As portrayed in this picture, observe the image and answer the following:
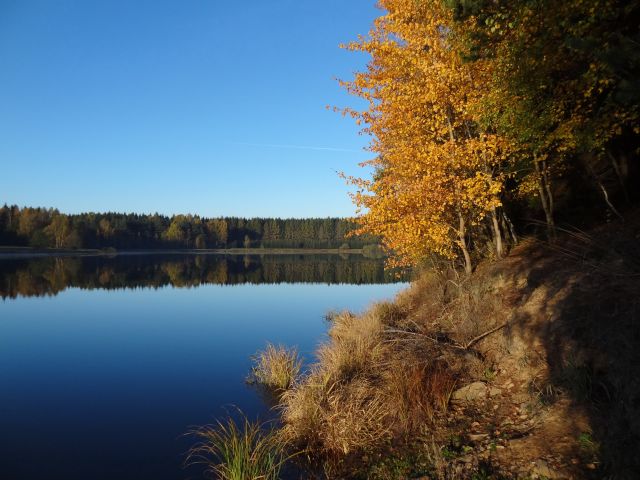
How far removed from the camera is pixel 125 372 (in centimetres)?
1599

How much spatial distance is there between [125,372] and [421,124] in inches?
548

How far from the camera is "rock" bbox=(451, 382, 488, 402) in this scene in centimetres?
908

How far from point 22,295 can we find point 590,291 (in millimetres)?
41281

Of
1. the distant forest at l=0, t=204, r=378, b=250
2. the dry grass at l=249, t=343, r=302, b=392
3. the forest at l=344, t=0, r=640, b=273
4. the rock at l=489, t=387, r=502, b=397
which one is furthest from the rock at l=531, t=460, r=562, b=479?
the distant forest at l=0, t=204, r=378, b=250

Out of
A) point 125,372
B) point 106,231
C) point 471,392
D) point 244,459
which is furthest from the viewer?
point 106,231

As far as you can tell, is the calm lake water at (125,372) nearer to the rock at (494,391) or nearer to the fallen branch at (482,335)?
the fallen branch at (482,335)

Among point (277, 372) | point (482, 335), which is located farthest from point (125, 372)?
point (482, 335)

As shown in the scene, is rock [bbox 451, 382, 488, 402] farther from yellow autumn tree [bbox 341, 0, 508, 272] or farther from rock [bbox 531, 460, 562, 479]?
yellow autumn tree [bbox 341, 0, 508, 272]

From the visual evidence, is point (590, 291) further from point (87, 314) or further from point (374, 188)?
point (87, 314)

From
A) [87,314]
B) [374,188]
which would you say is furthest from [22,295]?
[374,188]

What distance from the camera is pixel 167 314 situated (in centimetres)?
2911

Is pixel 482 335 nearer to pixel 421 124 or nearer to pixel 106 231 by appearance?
pixel 421 124

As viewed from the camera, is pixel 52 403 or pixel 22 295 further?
pixel 22 295

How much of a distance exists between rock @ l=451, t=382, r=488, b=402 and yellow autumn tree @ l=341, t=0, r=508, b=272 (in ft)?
15.4
